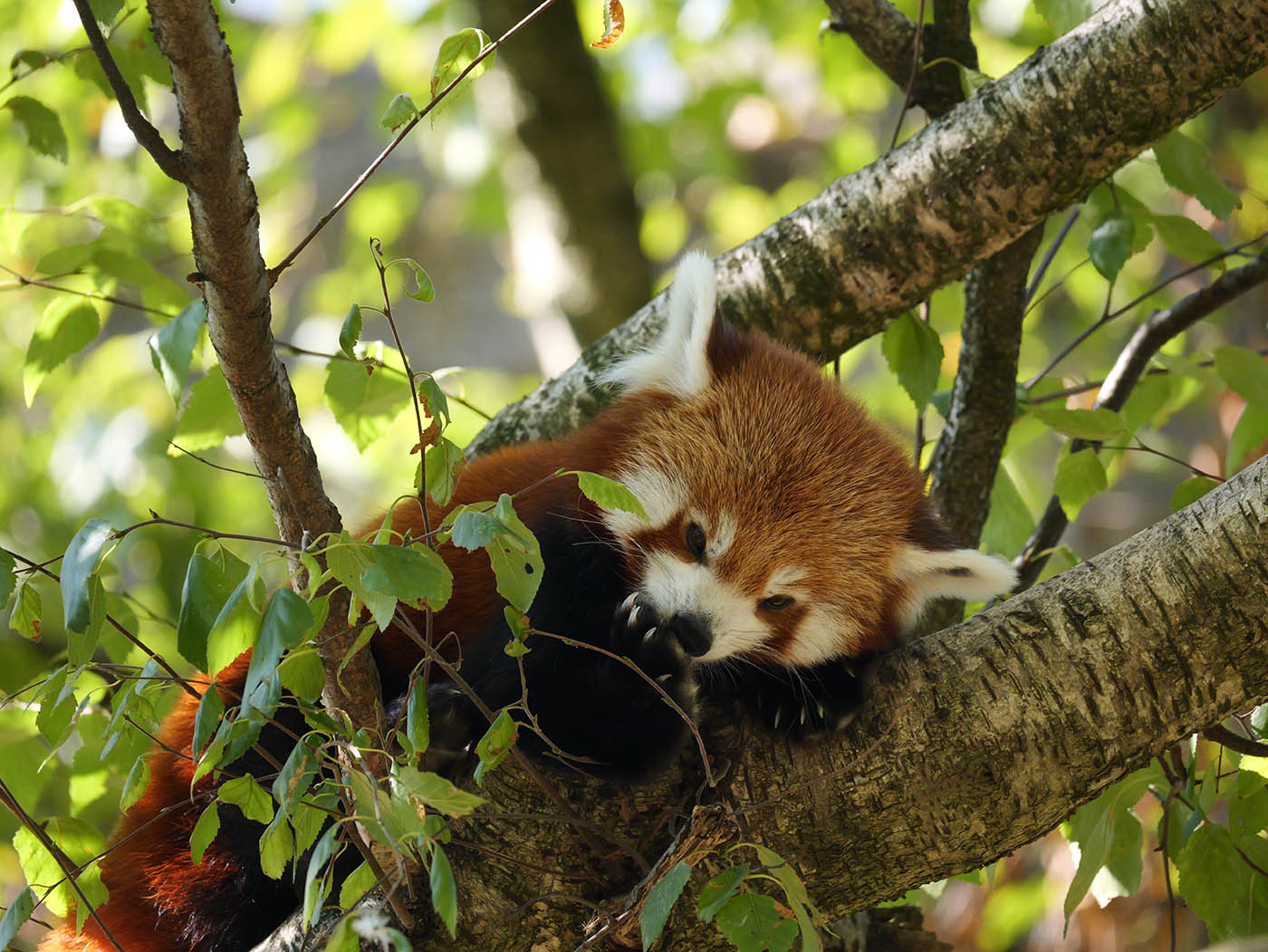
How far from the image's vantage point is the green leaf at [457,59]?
5.21ft

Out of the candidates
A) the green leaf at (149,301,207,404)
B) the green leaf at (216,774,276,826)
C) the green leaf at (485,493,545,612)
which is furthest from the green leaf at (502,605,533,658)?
the green leaf at (149,301,207,404)

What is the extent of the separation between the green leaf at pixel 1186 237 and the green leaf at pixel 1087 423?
1.77 feet

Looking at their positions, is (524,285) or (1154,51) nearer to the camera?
(1154,51)

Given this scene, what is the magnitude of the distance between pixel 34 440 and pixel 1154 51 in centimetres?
521

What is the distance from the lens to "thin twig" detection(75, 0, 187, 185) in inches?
48.2

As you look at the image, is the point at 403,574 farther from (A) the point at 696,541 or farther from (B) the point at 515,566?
(A) the point at 696,541

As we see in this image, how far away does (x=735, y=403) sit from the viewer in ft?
7.73

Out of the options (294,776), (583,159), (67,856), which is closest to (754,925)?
(294,776)

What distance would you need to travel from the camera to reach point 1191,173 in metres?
2.47

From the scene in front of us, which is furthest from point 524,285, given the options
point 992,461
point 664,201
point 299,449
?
point 299,449

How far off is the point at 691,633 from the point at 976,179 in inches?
49.9

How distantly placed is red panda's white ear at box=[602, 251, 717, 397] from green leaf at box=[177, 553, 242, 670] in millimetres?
1242

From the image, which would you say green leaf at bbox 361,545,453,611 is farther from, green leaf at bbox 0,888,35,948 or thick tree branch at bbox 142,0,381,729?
green leaf at bbox 0,888,35,948

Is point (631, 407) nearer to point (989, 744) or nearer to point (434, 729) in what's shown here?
point (434, 729)
